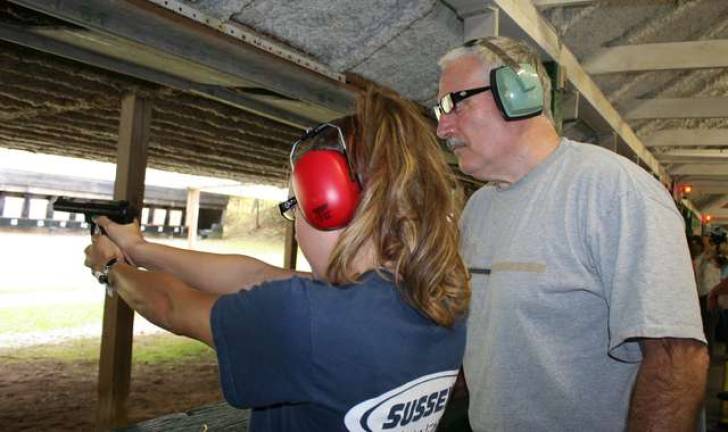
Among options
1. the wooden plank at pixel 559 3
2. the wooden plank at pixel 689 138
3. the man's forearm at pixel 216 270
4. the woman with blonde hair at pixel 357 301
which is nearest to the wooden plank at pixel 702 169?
the wooden plank at pixel 689 138

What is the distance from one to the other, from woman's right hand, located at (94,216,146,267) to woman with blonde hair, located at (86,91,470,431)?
597mm

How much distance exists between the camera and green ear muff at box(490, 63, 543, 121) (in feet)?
4.63

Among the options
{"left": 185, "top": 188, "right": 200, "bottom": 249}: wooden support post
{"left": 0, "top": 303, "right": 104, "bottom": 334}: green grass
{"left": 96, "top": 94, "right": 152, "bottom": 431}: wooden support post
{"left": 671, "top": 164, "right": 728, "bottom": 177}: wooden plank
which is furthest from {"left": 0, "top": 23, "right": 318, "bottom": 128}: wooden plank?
{"left": 185, "top": 188, "right": 200, "bottom": 249}: wooden support post

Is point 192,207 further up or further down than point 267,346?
further up

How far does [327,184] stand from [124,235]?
982mm

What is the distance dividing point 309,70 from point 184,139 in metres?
2.72

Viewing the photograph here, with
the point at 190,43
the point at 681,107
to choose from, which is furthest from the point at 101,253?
the point at 681,107

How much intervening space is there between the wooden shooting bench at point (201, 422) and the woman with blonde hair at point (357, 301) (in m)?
1.04

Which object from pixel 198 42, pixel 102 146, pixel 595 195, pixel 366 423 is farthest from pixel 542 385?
pixel 102 146

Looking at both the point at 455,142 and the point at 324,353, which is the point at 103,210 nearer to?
the point at 455,142

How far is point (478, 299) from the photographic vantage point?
149 centimetres

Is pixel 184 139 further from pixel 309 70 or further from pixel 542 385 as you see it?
pixel 542 385

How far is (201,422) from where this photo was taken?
6.82 feet

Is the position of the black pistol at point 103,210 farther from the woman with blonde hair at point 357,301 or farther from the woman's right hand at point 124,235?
the woman with blonde hair at point 357,301
